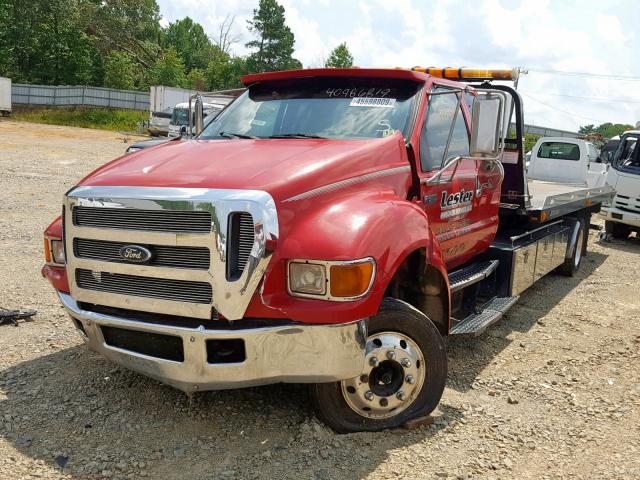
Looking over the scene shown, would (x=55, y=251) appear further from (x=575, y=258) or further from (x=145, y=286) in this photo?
(x=575, y=258)

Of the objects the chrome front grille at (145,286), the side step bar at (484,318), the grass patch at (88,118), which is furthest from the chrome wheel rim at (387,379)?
the grass patch at (88,118)

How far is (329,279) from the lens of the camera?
10.3 feet

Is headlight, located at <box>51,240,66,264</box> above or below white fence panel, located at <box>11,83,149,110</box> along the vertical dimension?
below

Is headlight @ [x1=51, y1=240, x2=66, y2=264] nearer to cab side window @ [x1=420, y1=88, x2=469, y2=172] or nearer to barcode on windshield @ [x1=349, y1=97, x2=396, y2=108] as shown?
barcode on windshield @ [x1=349, y1=97, x2=396, y2=108]

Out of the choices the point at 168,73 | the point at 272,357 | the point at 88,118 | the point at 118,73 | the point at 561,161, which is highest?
the point at 168,73

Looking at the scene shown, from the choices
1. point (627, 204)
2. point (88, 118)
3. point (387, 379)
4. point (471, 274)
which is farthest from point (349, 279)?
point (88, 118)

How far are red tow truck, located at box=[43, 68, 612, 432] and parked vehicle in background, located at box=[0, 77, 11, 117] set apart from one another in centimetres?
3676

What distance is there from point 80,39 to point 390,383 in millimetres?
53752

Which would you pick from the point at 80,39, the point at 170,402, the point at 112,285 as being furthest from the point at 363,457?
the point at 80,39

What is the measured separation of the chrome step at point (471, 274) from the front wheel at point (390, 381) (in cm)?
97

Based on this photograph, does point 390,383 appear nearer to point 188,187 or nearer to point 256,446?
point 256,446

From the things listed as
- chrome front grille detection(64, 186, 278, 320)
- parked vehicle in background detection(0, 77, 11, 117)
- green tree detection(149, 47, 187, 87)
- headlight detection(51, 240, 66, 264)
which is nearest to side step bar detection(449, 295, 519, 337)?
chrome front grille detection(64, 186, 278, 320)

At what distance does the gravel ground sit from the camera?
336cm

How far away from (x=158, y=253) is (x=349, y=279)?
1039 mm
